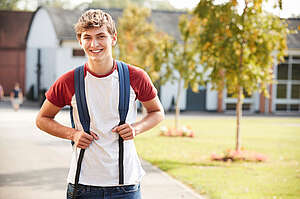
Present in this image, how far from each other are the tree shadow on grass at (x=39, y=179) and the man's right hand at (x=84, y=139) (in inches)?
197

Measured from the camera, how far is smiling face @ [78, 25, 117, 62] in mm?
3215

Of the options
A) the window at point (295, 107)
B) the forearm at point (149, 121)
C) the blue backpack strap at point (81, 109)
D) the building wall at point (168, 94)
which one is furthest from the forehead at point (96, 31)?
the window at point (295, 107)

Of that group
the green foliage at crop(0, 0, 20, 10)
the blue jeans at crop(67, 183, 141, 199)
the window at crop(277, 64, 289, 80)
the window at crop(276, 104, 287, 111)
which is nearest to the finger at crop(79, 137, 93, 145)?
the blue jeans at crop(67, 183, 141, 199)

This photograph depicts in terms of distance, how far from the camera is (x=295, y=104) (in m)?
36.6

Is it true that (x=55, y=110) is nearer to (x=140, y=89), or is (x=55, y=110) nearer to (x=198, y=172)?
(x=140, y=89)

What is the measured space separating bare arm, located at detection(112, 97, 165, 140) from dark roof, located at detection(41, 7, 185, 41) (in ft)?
97.7

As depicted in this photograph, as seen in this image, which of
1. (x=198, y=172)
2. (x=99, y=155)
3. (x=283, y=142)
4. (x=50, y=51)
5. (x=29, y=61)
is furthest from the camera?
(x=29, y=61)

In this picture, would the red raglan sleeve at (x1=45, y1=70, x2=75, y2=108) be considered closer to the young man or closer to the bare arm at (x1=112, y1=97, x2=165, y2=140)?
the young man

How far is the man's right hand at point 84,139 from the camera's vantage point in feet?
10.6

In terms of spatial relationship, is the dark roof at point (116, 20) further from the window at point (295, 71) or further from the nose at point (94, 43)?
the nose at point (94, 43)

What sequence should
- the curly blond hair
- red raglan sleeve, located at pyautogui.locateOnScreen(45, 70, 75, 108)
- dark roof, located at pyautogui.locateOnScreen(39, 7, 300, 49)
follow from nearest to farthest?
1. the curly blond hair
2. red raglan sleeve, located at pyautogui.locateOnScreen(45, 70, 75, 108)
3. dark roof, located at pyautogui.locateOnScreen(39, 7, 300, 49)

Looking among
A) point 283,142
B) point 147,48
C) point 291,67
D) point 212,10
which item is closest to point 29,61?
point 291,67

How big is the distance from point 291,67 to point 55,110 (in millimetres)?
34646

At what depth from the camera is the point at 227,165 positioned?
35.5ft
